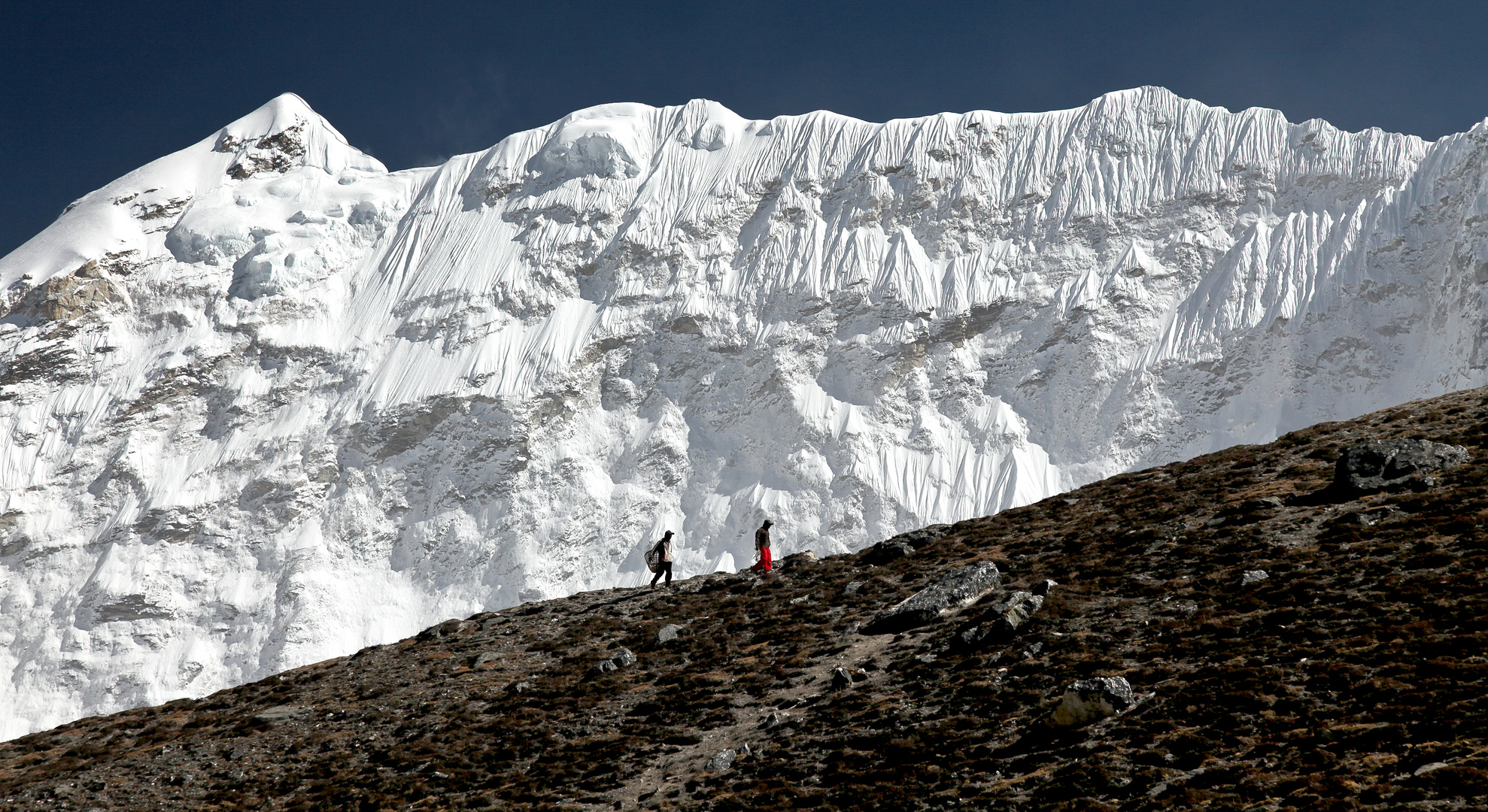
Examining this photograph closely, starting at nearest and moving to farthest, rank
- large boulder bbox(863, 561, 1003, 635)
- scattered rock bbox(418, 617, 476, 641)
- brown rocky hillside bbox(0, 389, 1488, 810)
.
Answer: brown rocky hillside bbox(0, 389, 1488, 810), large boulder bbox(863, 561, 1003, 635), scattered rock bbox(418, 617, 476, 641)

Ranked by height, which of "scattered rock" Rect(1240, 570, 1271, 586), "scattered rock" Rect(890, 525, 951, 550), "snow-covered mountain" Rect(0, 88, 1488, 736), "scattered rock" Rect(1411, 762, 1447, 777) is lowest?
"scattered rock" Rect(1411, 762, 1447, 777)

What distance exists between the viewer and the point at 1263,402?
126 metres

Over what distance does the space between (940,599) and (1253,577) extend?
675 centimetres

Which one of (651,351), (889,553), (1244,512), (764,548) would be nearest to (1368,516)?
(1244,512)

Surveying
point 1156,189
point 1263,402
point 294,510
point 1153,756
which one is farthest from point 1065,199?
point 1153,756

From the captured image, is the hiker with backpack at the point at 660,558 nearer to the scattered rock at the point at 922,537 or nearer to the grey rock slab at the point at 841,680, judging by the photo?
the scattered rock at the point at 922,537

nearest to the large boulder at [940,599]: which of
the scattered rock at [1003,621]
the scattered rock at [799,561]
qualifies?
the scattered rock at [1003,621]

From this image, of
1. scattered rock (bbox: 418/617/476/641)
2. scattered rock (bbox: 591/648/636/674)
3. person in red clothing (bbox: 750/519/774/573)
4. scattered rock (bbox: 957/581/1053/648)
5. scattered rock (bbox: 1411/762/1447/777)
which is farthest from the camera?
scattered rock (bbox: 418/617/476/641)

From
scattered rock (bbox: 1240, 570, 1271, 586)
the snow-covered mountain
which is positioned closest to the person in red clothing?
scattered rock (bbox: 1240, 570, 1271, 586)

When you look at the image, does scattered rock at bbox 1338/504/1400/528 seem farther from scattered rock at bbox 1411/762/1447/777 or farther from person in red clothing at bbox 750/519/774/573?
person in red clothing at bbox 750/519/774/573

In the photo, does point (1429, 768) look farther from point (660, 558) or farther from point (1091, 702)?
point (660, 558)

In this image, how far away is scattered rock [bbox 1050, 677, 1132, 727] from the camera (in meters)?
15.6

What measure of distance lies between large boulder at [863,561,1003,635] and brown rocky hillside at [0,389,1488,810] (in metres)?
0.23

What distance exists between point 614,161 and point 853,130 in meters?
38.7
